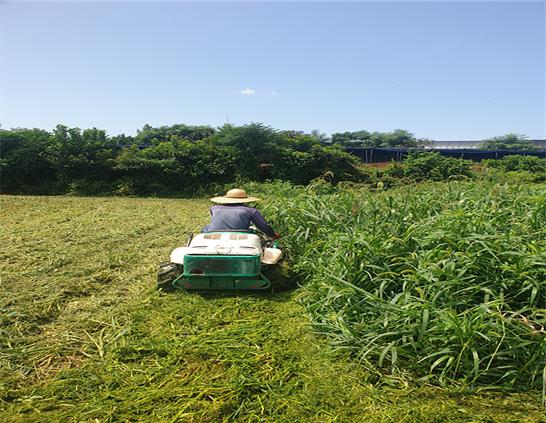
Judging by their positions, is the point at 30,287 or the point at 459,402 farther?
the point at 30,287

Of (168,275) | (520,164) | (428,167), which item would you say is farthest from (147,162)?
(520,164)

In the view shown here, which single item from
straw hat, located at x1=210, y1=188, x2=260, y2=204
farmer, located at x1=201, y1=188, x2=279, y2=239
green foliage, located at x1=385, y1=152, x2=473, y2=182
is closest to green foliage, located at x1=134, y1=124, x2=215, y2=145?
green foliage, located at x1=385, y1=152, x2=473, y2=182

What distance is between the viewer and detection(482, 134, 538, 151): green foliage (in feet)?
98.3

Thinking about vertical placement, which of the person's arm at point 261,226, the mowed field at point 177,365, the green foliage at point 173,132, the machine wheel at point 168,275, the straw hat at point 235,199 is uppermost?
the green foliage at point 173,132

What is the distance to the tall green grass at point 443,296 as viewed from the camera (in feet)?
8.12

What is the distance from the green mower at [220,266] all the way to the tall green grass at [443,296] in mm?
502

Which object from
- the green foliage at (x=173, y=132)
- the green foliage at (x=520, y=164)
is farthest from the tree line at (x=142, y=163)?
the green foliage at (x=173, y=132)

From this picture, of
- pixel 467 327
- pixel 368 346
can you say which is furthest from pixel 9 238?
pixel 467 327

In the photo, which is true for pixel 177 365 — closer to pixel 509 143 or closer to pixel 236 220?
pixel 236 220

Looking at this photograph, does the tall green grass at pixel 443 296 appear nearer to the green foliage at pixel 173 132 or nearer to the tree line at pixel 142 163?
the tree line at pixel 142 163

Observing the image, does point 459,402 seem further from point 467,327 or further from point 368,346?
point 368,346

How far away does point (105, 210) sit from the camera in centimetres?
1017

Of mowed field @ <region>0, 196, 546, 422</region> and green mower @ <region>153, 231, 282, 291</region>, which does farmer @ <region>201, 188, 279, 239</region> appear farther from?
mowed field @ <region>0, 196, 546, 422</region>

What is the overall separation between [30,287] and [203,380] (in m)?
2.53
